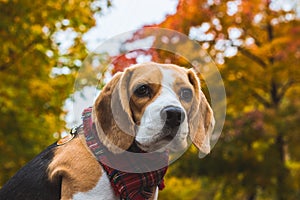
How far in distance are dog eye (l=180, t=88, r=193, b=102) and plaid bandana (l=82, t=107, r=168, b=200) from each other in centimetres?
43

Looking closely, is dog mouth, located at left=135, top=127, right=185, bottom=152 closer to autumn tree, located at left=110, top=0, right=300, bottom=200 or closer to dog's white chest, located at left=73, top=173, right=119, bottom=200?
dog's white chest, located at left=73, top=173, right=119, bottom=200

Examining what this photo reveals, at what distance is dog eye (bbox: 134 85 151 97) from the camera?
365 centimetres

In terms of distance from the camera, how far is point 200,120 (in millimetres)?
3992

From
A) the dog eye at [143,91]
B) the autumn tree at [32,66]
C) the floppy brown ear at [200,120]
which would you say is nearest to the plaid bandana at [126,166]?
the floppy brown ear at [200,120]

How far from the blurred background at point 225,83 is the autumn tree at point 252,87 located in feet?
0.08

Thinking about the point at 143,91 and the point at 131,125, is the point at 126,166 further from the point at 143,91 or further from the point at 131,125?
the point at 143,91

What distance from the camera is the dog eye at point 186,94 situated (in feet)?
12.3

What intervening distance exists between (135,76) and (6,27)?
207 inches

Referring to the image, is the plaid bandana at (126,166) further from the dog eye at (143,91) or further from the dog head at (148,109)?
the dog eye at (143,91)

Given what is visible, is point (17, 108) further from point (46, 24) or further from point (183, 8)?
point (183, 8)

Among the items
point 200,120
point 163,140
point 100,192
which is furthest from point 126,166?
point 200,120

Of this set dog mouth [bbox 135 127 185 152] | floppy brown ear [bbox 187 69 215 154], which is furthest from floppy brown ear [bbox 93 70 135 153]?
floppy brown ear [bbox 187 69 215 154]

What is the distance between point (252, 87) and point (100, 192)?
10727 mm

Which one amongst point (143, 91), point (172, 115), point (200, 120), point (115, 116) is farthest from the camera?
point (200, 120)
